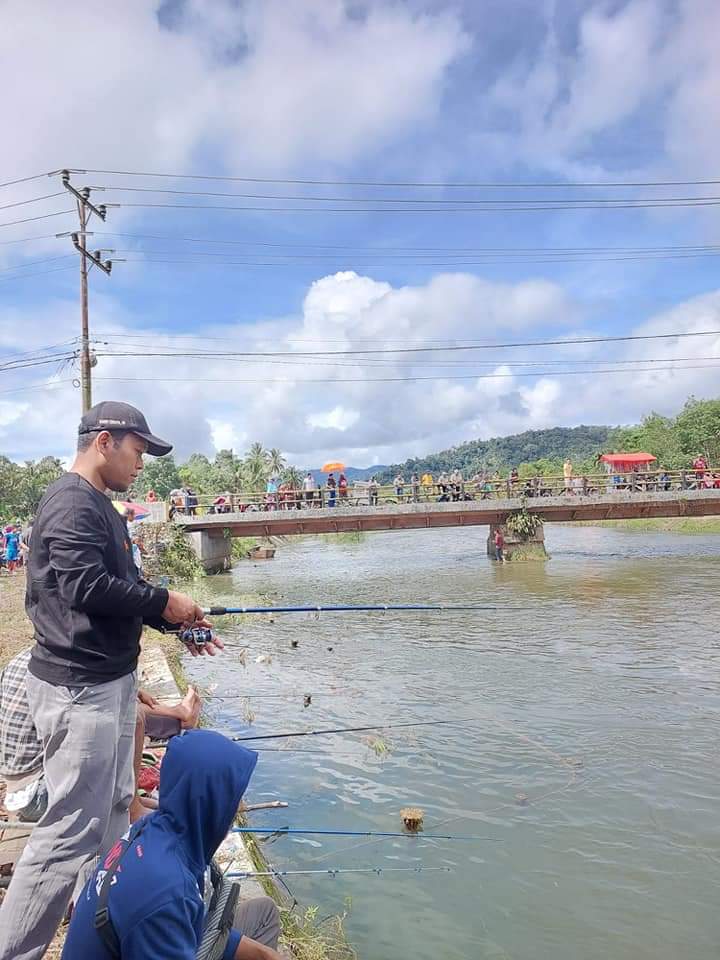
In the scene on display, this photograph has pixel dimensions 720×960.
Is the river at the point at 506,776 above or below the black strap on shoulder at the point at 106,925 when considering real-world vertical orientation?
below

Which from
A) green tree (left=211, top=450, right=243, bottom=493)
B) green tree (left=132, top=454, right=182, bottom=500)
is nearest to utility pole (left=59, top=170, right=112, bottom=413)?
green tree (left=211, top=450, right=243, bottom=493)

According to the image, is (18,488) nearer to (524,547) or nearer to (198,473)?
(198,473)

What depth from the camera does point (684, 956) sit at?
144 inches

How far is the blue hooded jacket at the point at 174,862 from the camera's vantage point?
1719mm

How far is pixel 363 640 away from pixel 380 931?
29.4 ft

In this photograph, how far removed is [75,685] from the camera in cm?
249

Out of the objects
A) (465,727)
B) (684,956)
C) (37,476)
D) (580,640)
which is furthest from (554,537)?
(37,476)

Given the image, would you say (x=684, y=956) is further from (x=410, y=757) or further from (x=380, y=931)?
(x=410, y=757)

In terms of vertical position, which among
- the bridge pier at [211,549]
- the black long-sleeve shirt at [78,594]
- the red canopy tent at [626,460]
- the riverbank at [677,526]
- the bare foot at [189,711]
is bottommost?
the riverbank at [677,526]

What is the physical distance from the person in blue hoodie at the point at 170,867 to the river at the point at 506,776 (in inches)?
94.1

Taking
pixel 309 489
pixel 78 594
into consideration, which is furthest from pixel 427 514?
pixel 78 594

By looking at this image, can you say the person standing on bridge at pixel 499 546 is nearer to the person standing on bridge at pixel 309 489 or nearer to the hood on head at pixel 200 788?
the person standing on bridge at pixel 309 489

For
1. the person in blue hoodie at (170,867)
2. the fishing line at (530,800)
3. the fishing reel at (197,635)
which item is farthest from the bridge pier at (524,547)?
the person in blue hoodie at (170,867)

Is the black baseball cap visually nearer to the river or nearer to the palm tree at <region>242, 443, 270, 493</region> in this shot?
the river
